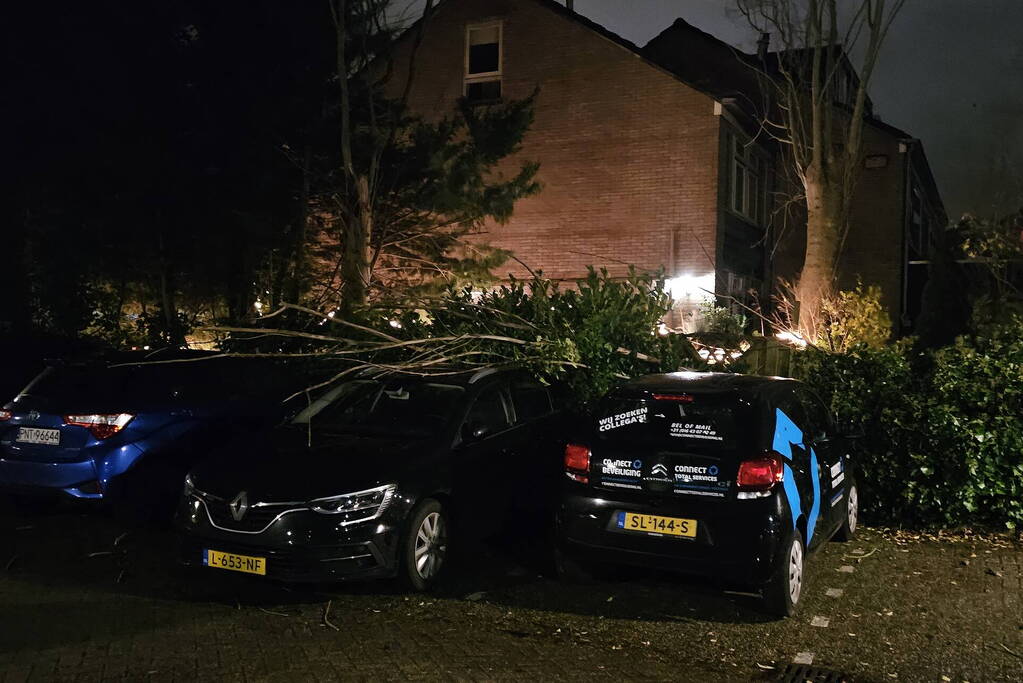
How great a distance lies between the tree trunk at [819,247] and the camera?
13.9m

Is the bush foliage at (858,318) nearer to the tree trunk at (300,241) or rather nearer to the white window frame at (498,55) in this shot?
the white window frame at (498,55)

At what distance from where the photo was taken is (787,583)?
5.90 m

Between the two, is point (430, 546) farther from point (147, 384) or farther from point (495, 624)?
point (147, 384)

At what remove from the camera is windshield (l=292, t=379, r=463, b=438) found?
23.2 ft

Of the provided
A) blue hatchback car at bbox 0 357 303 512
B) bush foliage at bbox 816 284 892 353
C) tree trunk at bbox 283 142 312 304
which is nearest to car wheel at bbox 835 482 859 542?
blue hatchback car at bbox 0 357 303 512

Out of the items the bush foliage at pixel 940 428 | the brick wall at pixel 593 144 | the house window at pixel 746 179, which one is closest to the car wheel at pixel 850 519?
the bush foliage at pixel 940 428

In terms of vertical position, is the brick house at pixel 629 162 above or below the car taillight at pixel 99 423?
above

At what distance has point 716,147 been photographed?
1733 cm

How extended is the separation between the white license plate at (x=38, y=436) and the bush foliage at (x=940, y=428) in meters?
7.01

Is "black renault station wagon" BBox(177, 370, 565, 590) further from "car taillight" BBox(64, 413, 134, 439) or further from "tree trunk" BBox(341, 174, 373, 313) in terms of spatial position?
"tree trunk" BBox(341, 174, 373, 313)

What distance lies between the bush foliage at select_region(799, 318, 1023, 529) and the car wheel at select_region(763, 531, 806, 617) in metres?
2.12

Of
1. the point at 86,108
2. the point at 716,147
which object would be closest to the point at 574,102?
the point at 716,147

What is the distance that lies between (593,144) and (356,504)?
45.0 feet

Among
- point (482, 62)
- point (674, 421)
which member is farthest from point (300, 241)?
point (674, 421)
